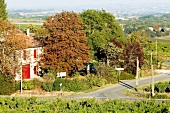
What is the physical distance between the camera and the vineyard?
1120 inches

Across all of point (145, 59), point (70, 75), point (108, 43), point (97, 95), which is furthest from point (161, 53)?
point (97, 95)

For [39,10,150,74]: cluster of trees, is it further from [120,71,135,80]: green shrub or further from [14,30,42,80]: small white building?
[14,30,42,80]: small white building

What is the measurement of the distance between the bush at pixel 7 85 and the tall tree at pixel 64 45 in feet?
16.6

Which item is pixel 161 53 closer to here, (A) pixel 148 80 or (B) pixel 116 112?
(A) pixel 148 80

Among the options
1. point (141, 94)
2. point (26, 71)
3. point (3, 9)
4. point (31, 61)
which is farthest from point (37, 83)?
point (3, 9)

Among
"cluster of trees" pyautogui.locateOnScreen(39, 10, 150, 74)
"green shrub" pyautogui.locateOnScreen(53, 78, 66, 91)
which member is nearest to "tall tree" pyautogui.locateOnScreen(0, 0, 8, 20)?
"cluster of trees" pyautogui.locateOnScreen(39, 10, 150, 74)

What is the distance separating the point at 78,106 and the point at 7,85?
1143 centimetres

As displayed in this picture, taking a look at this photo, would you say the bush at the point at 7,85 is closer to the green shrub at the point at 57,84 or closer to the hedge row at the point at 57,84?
the hedge row at the point at 57,84

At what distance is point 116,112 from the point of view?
2798 centimetres

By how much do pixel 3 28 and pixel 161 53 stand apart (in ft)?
132

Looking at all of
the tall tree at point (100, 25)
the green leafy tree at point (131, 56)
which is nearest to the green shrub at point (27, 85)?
the green leafy tree at point (131, 56)

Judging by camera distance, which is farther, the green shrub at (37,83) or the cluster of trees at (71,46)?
the cluster of trees at (71,46)

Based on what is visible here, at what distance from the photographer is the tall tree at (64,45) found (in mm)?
42219

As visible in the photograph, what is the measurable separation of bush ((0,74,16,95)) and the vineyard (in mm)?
6635
